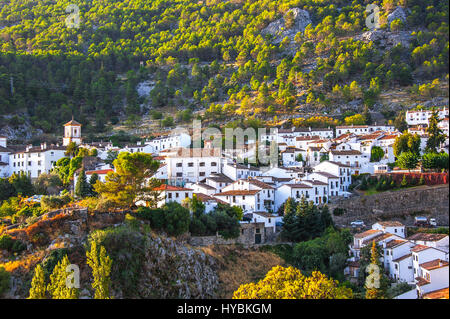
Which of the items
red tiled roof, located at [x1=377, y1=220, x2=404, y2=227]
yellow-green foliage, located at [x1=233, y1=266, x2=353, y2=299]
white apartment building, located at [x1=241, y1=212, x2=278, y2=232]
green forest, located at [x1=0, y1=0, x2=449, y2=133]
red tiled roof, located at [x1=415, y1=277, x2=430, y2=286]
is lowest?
red tiled roof, located at [x1=415, y1=277, x2=430, y2=286]

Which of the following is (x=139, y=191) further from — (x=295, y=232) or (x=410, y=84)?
(x=410, y=84)

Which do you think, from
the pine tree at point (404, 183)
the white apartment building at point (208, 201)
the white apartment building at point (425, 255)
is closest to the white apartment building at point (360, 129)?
the pine tree at point (404, 183)

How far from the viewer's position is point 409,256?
2394 cm

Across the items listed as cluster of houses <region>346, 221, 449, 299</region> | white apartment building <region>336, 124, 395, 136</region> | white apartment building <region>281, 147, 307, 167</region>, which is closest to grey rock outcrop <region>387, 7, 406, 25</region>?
white apartment building <region>336, 124, 395, 136</region>

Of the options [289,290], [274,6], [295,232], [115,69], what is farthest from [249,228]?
[274,6]

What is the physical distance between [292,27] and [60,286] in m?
76.0

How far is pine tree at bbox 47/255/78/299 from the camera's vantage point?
1659cm

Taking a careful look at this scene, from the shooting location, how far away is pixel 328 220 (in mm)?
29672

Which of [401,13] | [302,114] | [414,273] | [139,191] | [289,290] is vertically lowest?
[414,273]

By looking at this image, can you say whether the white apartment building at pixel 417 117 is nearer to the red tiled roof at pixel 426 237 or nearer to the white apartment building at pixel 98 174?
the red tiled roof at pixel 426 237

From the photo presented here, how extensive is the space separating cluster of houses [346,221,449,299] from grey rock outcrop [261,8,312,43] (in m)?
61.8

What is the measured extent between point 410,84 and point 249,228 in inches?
1666

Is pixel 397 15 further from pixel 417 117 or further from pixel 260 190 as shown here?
pixel 260 190

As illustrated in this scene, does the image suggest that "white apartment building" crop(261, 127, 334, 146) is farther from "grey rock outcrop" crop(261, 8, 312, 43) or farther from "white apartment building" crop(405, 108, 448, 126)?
"grey rock outcrop" crop(261, 8, 312, 43)
